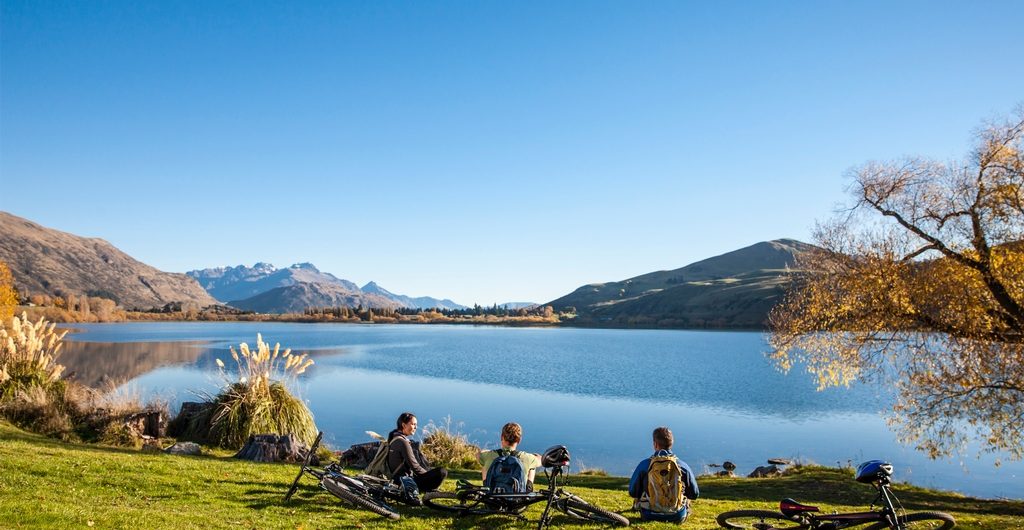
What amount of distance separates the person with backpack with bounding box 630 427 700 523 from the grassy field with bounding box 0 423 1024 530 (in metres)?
0.28

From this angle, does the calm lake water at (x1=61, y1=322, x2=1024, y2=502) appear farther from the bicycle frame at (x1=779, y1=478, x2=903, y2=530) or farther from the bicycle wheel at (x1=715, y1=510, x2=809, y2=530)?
the bicycle frame at (x1=779, y1=478, x2=903, y2=530)

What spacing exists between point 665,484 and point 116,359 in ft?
153

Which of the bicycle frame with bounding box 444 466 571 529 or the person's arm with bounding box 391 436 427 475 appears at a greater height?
the person's arm with bounding box 391 436 427 475

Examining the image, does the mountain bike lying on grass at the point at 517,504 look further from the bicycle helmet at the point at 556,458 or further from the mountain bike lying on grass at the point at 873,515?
the mountain bike lying on grass at the point at 873,515

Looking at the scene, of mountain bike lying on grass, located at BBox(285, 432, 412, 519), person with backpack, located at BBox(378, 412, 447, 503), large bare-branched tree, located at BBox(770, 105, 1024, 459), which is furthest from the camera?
large bare-branched tree, located at BBox(770, 105, 1024, 459)

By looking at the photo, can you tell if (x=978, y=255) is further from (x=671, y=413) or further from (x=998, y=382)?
(x=671, y=413)

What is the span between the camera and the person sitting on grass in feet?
31.0

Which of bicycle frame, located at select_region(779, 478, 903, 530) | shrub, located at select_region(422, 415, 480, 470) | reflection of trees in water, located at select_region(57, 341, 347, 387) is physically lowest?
shrub, located at select_region(422, 415, 480, 470)

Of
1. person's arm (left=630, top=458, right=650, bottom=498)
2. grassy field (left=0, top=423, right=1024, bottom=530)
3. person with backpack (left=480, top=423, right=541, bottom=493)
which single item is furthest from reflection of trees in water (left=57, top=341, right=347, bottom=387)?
person's arm (left=630, top=458, right=650, bottom=498)

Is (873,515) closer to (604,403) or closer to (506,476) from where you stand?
(506,476)

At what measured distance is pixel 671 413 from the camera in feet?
99.2

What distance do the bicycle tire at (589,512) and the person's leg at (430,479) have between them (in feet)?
6.38

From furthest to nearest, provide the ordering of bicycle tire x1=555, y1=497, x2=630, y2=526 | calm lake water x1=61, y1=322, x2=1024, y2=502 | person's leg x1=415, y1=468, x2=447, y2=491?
1. calm lake water x1=61, y1=322, x2=1024, y2=502
2. person's leg x1=415, y1=468, x2=447, y2=491
3. bicycle tire x1=555, y1=497, x2=630, y2=526

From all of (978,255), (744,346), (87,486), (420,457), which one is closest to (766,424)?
(978,255)
